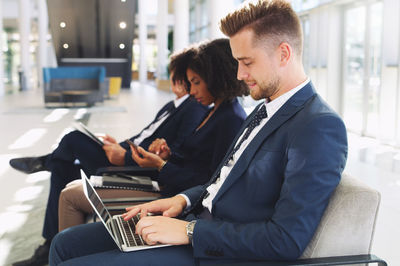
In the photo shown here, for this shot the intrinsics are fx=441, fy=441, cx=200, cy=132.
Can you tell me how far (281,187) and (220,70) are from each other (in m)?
1.06

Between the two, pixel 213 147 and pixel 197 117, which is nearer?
pixel 213 147

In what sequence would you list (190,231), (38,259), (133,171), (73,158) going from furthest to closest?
(73,158)
(133,171)
(38,259)
(190,231)

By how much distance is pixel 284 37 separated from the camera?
4.39 ft

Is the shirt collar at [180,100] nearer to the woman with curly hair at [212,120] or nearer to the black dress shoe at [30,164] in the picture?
the woman with curly hair at [212,120]

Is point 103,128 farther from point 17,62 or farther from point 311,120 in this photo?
point 17,62

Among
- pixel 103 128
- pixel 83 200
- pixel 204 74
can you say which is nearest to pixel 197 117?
pixel 204 74

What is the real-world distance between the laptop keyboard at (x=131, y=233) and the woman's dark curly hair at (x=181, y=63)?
4.11 feet

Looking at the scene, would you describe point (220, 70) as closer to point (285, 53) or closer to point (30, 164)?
point (285, 53)

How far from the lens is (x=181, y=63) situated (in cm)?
275

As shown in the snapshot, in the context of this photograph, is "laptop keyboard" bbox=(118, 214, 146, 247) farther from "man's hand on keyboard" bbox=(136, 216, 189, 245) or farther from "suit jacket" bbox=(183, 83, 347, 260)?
"suit jacket" bbox=(183, 83, 347, 260)

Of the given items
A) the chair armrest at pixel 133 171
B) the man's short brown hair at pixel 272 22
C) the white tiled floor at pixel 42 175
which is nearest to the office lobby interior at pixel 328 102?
the white tiled floor at pixel 42 175

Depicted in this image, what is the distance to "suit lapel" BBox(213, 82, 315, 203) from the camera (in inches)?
51.8

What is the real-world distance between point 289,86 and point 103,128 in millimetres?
7330

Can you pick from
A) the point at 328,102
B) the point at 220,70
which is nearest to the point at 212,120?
the point at 220,70
